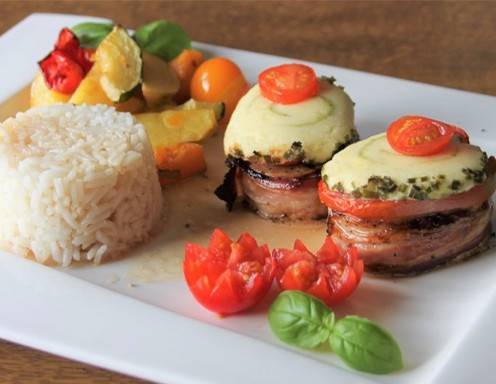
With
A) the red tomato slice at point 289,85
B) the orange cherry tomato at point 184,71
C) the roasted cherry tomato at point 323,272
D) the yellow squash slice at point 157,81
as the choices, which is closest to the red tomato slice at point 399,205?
the roasted cherry tomato at point 323,272

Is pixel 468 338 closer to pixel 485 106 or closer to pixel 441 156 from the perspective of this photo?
pixel 441 156

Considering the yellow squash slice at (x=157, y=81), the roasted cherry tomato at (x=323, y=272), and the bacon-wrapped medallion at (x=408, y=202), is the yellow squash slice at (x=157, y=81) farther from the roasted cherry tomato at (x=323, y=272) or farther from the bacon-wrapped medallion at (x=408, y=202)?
the roasted cherry tomato at (x=323, y=272)

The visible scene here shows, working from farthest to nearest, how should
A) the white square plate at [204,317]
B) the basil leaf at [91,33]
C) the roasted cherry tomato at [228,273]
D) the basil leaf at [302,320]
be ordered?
the basil leaf at [91,33] < the roasted cherry tomato at [228,273] < the basil leaf at [302,320] < the white square plate at [204,317]

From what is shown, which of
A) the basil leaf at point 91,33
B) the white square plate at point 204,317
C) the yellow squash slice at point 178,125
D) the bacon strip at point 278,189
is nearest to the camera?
the white square plate at point 204,317

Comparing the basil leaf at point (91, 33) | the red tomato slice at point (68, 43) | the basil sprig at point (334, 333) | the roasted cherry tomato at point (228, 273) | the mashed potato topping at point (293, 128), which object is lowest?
the basil leaf at point (91, 33)

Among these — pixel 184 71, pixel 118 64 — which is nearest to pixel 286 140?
pixel 118 64

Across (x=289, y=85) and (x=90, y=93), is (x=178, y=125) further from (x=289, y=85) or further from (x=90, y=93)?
(x=289, y=85)

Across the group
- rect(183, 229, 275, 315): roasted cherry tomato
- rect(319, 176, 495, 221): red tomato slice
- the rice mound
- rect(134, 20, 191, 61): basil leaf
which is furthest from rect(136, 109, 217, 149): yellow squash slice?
rect(319, 176, 495, 221): red tomato slice
